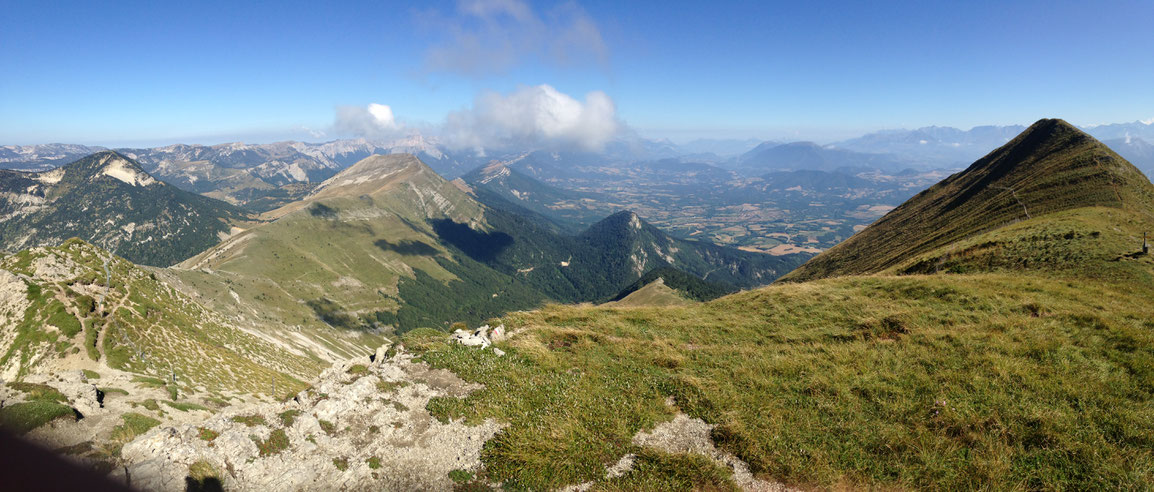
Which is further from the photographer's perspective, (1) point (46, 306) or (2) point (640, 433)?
(1) point (46, 306)

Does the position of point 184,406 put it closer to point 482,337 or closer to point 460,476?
point 482,337

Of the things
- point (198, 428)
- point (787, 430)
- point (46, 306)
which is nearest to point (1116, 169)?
point (787, 430)

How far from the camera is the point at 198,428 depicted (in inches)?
492

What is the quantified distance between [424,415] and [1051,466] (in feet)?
59.7

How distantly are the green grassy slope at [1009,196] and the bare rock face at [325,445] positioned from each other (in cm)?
6200

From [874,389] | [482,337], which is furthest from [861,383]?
[482,337]

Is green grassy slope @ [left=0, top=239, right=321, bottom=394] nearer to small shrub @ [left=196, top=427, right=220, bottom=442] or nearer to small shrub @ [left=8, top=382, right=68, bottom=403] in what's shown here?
small shrub @ [left=8, top=382, right=68, bottom=403]

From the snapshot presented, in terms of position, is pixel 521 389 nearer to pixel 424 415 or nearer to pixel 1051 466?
pixel 424 415

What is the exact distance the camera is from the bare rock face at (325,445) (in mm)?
11148

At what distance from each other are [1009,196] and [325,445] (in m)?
92.9

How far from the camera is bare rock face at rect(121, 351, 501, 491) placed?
11148mm

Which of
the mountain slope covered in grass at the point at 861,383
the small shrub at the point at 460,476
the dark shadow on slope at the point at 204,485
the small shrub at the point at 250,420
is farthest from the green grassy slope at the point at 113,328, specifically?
the mountain slope covered in grass at the point at 861,383

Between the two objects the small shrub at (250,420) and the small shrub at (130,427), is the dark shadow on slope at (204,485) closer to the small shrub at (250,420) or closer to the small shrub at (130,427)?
the small shrub at (250,420)

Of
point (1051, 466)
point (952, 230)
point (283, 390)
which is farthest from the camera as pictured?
point (952, 230)
